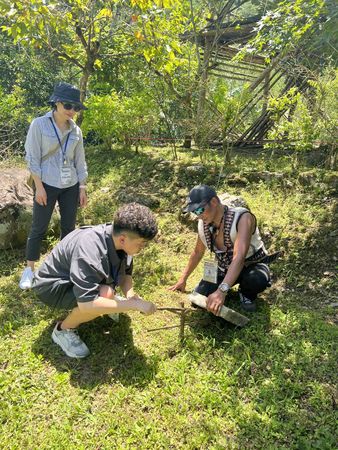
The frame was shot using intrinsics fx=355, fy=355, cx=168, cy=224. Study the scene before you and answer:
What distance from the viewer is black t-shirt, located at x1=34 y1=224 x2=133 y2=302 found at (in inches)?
86.5

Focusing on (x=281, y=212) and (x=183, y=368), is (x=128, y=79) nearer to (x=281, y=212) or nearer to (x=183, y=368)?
(x=281, y=212)

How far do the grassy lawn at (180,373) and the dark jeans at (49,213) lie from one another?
Answer: 447mm

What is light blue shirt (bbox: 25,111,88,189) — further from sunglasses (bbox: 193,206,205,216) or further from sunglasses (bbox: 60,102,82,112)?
sunglasses (bbox: 193,206,205,216)

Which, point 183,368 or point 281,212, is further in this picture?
point 281,212

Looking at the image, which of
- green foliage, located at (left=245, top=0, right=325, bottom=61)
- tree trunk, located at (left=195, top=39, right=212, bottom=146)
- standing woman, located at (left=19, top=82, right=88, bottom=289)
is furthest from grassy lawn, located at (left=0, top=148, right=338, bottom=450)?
tree trunk, located at (left=195, top=39, right=212, bottom=146)

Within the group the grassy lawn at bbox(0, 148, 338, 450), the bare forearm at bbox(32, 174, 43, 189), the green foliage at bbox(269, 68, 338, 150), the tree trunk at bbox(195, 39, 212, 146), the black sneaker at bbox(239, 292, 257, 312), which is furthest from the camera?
the tree trunk at bbox(195, 39, 212, 146)

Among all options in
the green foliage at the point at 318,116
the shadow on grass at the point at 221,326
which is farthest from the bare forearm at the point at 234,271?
the green foliage at the point at 318,116

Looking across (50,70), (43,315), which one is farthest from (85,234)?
(50,70)

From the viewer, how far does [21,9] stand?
3.17m

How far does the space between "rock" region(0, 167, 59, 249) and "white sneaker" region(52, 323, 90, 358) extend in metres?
1.89

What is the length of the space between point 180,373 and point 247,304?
2.84ft

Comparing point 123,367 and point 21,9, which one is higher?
point 21,9

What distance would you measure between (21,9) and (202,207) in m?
2.47

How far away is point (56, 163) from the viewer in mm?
3145
